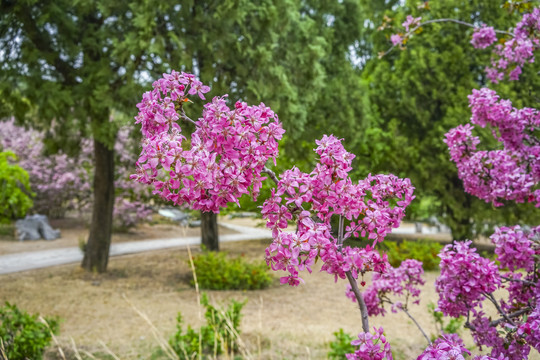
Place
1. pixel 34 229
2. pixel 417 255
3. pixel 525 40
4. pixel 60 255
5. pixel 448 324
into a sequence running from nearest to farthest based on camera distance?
pixel 525 40 → pixel 448 324 → pixel 417 255 → pixel 60 255 → pixel 34 229

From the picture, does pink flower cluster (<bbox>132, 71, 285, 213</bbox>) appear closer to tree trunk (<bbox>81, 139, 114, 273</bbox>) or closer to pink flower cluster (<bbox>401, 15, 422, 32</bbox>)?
pink flower cluster (<bbox>401, 15, 422, 32</bbox>)

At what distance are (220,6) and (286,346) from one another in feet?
15.4

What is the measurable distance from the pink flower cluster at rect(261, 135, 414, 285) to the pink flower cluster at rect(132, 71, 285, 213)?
0.11 meters

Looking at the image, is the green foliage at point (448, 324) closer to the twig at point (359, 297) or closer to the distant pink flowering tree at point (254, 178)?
the twig at point (359, 297)

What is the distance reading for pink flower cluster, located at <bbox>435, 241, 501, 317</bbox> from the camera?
81.4 inches

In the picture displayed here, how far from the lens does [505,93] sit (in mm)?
11172

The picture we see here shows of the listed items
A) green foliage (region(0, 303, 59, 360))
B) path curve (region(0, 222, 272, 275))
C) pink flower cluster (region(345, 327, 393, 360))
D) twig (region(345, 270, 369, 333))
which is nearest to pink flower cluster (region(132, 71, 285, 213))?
twig (region(345, 270, 369, 333))

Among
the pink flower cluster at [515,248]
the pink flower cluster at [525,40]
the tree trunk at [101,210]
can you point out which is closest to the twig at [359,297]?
the pink flower cluster at [515,248]

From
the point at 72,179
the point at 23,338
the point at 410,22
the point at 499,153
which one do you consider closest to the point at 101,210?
the point at 23,338

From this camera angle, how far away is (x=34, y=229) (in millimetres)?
15023

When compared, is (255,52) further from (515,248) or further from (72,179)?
(72,179)

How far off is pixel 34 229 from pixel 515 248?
1535 centimetres

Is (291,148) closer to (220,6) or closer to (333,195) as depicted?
(220,6)

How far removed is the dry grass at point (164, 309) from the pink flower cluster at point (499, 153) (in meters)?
2.32
